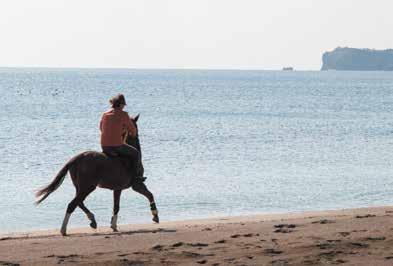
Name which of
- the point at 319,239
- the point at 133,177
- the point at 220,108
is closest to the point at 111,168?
the point at 133,177

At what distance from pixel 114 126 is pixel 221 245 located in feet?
10.3

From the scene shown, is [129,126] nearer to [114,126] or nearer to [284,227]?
[114,126]

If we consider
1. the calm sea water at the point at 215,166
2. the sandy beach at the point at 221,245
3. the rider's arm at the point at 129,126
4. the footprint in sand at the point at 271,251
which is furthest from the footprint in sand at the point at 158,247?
the calm sea water at the point at 215,166

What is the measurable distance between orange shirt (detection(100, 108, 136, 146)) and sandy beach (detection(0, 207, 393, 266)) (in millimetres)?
1351

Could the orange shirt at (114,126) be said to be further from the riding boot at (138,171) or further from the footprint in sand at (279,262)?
the footprint in sand at (279,262)

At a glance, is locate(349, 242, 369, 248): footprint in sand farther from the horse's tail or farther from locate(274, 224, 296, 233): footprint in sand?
the horse's tail

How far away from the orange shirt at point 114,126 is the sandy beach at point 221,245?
1.35m

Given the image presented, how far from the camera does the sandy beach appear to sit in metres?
11.0

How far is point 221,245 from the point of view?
39.0ft

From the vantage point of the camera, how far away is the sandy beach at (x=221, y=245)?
10961mm

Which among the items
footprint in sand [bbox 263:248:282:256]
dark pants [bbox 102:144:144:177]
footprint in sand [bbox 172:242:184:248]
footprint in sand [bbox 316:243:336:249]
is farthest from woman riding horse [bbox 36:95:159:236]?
footprint in sand [bbox 316:243:336:249]

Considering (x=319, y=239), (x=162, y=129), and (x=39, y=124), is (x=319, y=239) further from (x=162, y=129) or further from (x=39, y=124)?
(x=39, y=124)

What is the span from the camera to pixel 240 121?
62344 mm

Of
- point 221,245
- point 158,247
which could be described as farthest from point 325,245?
point 158,247
